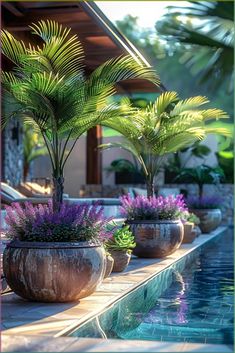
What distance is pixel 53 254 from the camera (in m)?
5.82

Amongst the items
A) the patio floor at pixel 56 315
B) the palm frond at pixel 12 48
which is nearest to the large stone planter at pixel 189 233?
the patio floor at pixel 56 315

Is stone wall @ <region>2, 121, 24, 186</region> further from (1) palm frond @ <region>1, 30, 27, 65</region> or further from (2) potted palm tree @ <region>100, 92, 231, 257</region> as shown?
(1) palm frond @ <region>1, 30, 27, 65</region>

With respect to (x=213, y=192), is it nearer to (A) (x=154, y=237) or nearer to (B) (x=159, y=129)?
(B) (x=159, y=129)

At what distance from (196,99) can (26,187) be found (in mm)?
5366

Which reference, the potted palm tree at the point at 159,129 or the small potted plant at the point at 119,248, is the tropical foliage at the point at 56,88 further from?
the potted palm tree at the point at 159,129

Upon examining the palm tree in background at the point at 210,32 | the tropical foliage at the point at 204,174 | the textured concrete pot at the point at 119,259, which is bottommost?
the textured concrete pot at the point at 119,259

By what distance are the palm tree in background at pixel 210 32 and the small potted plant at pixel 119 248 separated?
11.2 m

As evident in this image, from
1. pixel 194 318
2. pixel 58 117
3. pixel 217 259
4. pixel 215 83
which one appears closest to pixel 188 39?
pixel 215 83

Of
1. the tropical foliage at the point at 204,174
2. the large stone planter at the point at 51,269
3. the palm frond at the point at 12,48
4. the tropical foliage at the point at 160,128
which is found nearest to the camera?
the large stone planter at the point at 51,269

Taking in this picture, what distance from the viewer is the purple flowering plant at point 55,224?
6.07 m

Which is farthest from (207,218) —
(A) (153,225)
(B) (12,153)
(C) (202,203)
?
(A) (153,225)

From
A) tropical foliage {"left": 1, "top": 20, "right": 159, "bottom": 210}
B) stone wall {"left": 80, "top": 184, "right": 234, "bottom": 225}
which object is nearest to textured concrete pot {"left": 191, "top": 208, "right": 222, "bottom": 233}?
stone wall {"left": 80, "top": 184, "right": 234, "bottom": 225}

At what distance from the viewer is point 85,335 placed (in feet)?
15.3

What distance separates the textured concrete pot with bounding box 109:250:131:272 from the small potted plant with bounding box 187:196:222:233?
26.8 ft
